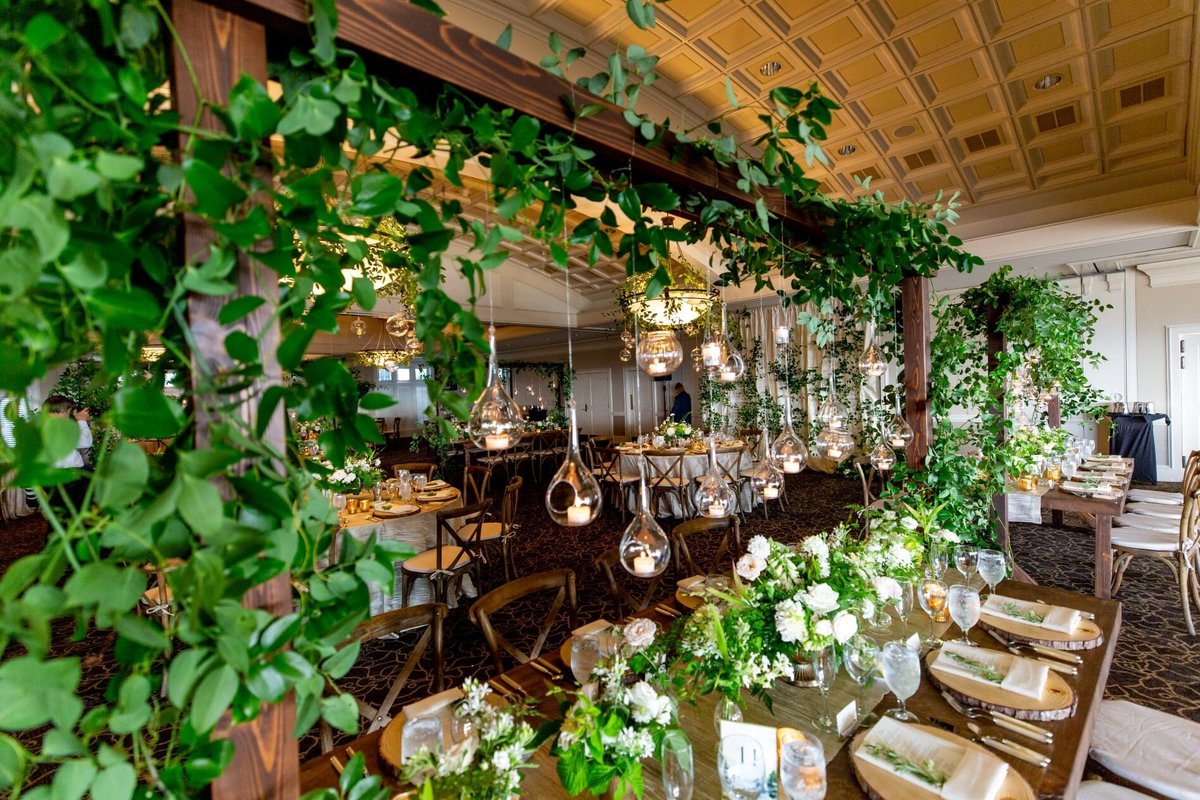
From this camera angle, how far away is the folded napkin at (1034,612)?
1699 mm

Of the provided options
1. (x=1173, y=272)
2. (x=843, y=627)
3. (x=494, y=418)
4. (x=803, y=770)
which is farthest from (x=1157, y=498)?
(x=494, y=418)

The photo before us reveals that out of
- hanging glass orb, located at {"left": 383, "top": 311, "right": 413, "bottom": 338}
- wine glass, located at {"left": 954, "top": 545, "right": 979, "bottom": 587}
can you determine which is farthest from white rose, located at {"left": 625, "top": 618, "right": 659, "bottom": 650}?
hanging glass orb, located at {"left": 383, "top": 311, "right": 413, "bottom": 338}

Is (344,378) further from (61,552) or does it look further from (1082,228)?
(1082,228)

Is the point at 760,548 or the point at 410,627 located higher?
the point at 760,548

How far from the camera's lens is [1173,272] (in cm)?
709

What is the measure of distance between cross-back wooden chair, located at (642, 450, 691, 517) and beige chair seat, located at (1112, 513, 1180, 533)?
11.5 ft

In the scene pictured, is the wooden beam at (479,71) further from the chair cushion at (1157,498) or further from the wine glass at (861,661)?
the chair cushion at (1157,498)

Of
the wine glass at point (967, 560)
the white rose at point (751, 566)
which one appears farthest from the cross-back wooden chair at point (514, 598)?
the wine glass at point (967, 560)

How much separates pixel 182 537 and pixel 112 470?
0.29 ft

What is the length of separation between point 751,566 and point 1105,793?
111 centimetres

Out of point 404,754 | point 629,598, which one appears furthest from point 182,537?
point 629,598

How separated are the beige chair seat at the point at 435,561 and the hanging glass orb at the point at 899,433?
269 centimetres

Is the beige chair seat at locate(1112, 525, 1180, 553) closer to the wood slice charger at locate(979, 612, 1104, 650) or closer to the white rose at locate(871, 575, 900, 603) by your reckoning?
the wood slice charger at locate(979, 612, 1104, 650)

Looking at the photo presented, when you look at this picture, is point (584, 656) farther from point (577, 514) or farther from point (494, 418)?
point (494, 418)
